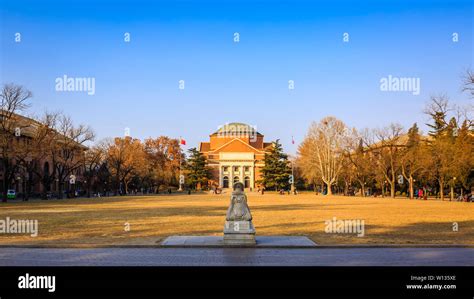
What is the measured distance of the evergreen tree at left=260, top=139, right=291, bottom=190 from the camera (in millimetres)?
110000

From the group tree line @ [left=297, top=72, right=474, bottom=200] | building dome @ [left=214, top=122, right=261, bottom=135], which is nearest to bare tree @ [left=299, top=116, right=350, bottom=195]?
tree line @ [left=297, top=72, right=474, bottom=200]

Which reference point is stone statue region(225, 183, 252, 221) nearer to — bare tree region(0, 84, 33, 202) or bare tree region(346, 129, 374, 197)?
bare tree region(0, 84, 33, 202)

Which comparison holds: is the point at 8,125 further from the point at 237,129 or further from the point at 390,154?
the point at 237,129

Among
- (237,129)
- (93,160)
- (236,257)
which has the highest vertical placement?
(237,129)

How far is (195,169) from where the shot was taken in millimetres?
117062

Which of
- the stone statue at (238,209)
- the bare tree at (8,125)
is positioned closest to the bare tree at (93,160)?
the bare tree at (8,125)

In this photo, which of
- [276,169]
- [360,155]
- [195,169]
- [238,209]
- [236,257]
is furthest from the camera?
[195,169]

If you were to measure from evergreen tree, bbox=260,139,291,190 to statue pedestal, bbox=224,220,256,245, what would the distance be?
94.1m

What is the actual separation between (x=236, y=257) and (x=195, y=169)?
104 m
